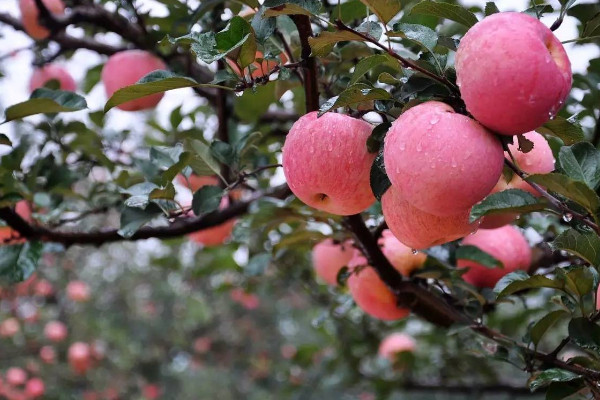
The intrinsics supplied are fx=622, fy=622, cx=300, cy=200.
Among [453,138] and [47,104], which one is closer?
[453,138]

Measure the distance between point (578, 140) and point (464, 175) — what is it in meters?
0.21

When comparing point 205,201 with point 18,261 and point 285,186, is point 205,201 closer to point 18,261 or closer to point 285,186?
point 285,186

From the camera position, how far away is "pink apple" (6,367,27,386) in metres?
3.46

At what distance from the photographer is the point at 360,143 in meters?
0.82

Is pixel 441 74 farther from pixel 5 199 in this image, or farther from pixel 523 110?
pixel 5 199

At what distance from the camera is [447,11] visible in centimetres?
77

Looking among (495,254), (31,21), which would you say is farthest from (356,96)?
(31,21)

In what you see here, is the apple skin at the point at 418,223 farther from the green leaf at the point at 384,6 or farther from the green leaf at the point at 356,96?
the green leaf at the point at 384,6

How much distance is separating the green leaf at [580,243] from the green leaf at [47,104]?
0.75 m

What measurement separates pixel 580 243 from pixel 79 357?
11.1ft

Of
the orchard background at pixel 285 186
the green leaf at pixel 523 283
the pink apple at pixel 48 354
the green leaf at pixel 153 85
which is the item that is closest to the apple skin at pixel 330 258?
the orchard background at pixel 285 186

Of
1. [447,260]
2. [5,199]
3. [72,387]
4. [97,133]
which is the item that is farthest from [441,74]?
[72,387]

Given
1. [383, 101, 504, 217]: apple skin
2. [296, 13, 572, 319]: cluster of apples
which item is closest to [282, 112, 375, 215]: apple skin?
[296, 13, 572, 319]: cluster of apples

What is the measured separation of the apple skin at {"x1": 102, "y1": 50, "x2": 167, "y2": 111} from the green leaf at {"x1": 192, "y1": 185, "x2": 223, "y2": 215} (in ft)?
1.72
